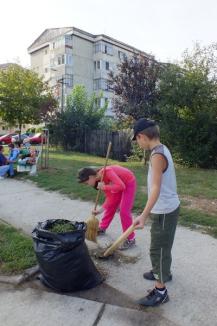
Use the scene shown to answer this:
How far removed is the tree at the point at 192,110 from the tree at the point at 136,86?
1701mm

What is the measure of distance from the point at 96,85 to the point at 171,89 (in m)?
44.1

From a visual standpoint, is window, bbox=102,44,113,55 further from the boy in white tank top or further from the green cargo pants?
Answer: the green cargo pants

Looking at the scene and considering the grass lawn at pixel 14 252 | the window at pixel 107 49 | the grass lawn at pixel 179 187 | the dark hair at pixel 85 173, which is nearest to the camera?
the grass lawn at pixel 14 252

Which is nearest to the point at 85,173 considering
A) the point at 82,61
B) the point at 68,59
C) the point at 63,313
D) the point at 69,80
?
the point at 63,313

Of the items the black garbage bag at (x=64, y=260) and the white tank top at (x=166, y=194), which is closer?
the white tank top at (x=166, y=194)

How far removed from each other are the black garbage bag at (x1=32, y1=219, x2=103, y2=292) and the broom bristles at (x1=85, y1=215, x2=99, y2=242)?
0.71m

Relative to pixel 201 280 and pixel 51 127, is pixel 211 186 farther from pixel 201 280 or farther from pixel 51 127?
pixel 51 127

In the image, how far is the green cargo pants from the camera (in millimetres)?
3391

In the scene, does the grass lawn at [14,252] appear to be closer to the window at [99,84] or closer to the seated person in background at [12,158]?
the seated person in background at [12,158]

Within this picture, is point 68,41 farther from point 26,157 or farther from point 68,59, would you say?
point 26,157

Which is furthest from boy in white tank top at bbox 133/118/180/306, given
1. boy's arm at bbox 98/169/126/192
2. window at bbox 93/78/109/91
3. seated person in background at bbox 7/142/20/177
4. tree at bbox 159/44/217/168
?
window at bbox 93/78/109/91

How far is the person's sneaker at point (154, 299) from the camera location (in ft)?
11.2

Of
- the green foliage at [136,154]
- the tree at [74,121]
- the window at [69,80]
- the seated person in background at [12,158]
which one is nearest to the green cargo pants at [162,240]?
the seated person in background at [12,158]

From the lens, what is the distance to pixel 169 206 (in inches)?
133
